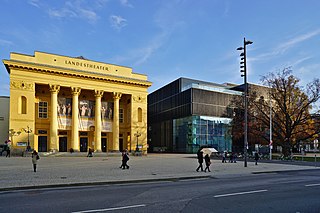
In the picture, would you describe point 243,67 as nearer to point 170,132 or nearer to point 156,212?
point 156,212

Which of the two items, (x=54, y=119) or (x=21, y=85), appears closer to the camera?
(x=21, y=85)

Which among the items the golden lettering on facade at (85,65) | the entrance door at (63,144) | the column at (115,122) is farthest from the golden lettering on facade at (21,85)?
the column at (115,122)

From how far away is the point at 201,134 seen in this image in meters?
69.1

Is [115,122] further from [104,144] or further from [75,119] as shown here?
[75,119]

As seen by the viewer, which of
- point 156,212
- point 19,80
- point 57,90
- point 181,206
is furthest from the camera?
point 57,90

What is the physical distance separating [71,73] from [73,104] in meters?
6.23

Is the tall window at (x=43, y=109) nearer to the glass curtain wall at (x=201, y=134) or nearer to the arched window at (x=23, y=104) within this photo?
the arched window at (x=23, y=104)

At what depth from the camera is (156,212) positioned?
7.91 meters

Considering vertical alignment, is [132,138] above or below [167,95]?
below

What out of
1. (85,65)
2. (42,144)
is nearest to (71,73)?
(85,65)

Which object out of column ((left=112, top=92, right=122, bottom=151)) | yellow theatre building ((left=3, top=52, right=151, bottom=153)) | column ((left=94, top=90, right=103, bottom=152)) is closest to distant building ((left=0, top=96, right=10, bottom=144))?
yellow theatre building ((left=3, top=52, right=151, bottom=153))

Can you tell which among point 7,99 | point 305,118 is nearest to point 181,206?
point 305,118

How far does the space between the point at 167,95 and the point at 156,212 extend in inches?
2954

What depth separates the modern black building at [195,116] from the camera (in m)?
68.9
